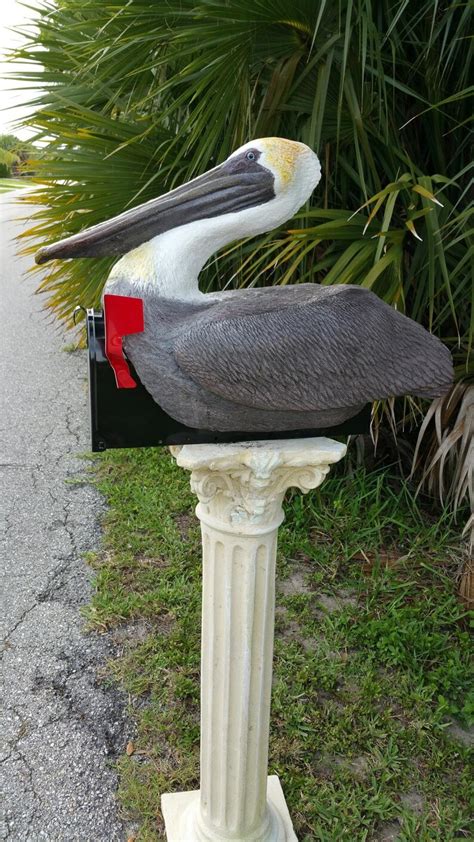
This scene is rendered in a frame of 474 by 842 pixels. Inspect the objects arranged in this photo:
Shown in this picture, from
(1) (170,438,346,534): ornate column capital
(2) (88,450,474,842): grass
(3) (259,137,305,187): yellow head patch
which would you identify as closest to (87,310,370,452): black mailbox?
(1) (170,438,346,534): ornate column capital

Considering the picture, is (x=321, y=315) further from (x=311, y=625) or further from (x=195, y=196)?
(x=311, y=625)

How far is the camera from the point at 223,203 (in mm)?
1212

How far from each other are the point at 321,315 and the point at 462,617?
6.14 feet

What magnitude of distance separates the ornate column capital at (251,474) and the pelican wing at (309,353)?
13 cm

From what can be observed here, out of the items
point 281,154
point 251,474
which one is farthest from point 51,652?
point 281,154

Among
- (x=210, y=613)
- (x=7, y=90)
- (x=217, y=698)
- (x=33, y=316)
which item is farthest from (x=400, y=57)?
(x=33, y=316)

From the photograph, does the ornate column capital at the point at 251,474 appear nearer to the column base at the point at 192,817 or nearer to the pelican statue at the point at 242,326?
the pelican statue at the point at 242,326

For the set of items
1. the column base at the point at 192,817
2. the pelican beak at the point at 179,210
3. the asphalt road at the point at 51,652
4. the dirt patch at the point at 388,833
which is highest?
the pelican beak at the point at 179,210

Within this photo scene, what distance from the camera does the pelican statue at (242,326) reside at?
114 centimetres

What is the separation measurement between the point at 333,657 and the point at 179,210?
1826mm

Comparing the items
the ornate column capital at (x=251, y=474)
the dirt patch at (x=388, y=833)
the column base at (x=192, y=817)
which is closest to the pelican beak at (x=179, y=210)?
the ornate column capital at (x=251, y=474)

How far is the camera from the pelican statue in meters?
1.14

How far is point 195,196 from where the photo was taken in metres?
1.21

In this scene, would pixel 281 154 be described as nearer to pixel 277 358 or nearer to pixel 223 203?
pixel 223 203
